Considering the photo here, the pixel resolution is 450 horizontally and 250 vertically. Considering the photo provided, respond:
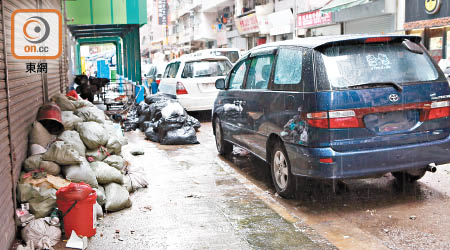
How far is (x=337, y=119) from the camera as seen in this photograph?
494 cm

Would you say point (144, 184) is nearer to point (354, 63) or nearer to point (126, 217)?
point (126, 217)

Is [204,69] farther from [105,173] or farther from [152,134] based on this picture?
[105,173]

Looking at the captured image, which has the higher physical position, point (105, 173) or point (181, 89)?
point (181, 89)

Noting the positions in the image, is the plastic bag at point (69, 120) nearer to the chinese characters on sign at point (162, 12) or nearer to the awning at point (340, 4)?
the awning at point (340, 4)

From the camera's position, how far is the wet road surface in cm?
443

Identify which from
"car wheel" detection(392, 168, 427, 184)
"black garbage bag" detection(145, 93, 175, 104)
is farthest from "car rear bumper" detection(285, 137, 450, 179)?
"black garbage bag" detection(145, 93, 175, 104)

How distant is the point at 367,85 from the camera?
5.04m

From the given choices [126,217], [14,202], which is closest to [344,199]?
[126,217]

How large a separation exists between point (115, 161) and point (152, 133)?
467cm

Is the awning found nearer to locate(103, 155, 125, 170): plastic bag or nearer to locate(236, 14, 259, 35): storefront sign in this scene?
locate(236, 14, 259, 35): storefront sign

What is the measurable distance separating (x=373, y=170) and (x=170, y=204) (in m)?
2.35

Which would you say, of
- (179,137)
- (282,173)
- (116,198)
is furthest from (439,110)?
(179,137)

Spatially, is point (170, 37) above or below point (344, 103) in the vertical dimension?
above

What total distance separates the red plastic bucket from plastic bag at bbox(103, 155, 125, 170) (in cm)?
159
